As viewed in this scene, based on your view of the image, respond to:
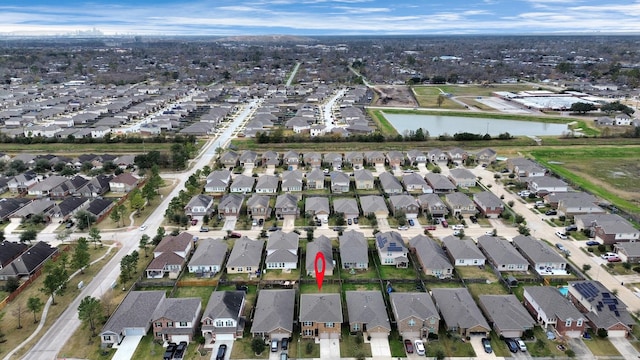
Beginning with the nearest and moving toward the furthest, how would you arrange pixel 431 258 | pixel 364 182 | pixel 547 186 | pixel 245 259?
pixel 431 258 → pixel 245 259 → pixel 547 186 → pixel 364 182

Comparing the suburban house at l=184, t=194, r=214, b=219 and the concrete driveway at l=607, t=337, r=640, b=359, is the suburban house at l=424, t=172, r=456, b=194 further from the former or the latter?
the suburban house at l=184, t=194, r=214, b=219

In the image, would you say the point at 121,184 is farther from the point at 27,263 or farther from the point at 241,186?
the point at 27,263

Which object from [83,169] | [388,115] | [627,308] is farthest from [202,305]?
[388,115]

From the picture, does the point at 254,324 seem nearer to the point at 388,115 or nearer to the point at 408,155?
the point at 408,155

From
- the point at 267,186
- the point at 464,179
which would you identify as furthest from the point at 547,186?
the point at 267,186

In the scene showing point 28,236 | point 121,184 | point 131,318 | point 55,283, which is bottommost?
point 131,318

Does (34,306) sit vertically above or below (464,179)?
below

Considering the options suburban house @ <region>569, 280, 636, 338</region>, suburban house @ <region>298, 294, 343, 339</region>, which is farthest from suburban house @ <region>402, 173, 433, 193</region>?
suburban house @ <region>298, 294, 343, 339</region>
